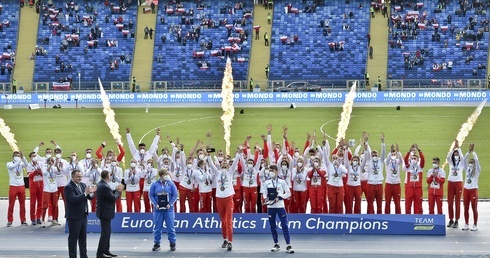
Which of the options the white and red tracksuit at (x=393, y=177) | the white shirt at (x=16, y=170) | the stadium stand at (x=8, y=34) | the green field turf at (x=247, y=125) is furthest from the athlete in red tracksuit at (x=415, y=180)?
the stadium stand at (x=8, y=34)

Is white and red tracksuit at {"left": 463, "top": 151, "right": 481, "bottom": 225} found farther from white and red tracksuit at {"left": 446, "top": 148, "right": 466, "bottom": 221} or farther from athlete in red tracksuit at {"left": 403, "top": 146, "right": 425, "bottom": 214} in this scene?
athlete in red tracksuit at {"left": 403, "top": 146, "right": 425, "bottom": 214}

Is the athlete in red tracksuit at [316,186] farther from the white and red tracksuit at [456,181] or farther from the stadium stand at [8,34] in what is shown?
the stadium stand at [8,34]

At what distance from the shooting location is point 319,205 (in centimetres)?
2389

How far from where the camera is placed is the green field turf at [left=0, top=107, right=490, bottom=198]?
148 feet

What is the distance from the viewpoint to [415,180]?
23875 mm

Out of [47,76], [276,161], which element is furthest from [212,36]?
[276,161]

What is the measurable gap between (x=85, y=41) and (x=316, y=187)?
60.0 m

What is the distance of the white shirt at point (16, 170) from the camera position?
24.3 m

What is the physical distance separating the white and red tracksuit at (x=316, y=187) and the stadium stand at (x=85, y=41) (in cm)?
5422

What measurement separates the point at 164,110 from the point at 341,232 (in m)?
40.8

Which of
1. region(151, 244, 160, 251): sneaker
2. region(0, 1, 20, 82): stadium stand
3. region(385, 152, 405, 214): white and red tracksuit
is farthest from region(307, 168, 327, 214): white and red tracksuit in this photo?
region(0, 1, 20, 82): stadium stand

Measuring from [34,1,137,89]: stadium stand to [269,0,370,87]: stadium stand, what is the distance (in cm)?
1224

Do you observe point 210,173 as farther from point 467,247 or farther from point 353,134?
point 353,134

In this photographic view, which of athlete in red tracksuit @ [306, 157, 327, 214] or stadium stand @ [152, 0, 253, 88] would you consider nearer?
athlete in red tracksuit @ [306, 157, 327, 214]
